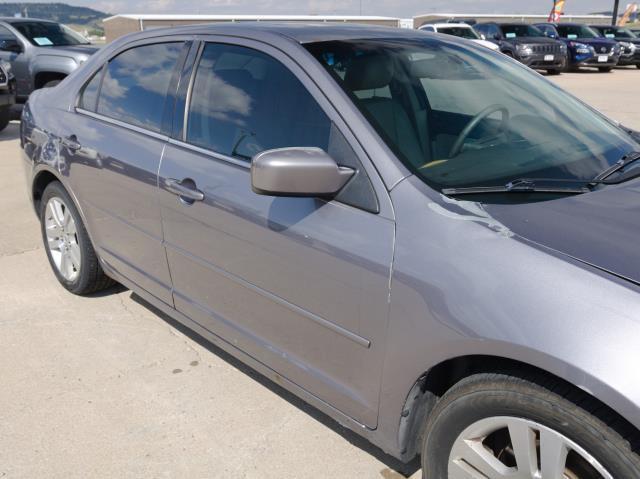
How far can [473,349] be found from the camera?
5.89 ft

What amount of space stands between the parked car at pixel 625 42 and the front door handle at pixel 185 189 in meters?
A: 21.8

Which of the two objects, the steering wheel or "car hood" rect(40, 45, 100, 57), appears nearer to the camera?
the steering wheel

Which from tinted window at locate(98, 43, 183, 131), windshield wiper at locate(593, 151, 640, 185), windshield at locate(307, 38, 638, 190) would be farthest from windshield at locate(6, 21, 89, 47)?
windshield wiper at locate(593, 151, 640, 185)

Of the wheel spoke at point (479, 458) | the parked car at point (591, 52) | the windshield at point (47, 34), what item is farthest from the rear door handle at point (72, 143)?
the parked car at point (591, 52)

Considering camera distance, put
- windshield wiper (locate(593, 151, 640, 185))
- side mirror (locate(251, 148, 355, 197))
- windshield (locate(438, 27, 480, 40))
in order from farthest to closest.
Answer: windshield (locate(438, 27, 480, 40)), windshield wiper (locate(593, 151, 640, 185)), side mirror (locate(251, 148, 355, 197))

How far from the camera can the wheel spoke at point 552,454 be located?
167cm

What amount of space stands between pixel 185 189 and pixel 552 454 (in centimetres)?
175

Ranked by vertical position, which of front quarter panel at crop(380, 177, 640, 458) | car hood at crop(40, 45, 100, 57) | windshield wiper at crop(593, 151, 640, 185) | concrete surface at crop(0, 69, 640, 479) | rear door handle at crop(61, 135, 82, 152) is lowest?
concrete surface at crop(0, 69, 640, 479)

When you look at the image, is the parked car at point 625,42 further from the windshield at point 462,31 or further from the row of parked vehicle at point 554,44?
the windshield at point 462,31

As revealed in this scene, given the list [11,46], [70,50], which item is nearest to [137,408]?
[70,50]

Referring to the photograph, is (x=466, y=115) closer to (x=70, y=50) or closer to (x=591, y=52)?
(x=70, y=50)

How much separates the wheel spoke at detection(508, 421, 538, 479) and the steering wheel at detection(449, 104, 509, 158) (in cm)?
99

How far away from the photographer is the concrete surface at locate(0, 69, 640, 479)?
2.56m

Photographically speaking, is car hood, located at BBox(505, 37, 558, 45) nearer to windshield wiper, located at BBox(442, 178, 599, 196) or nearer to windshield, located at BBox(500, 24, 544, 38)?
windshield, located at BBox(500, 24, 544, 38)
